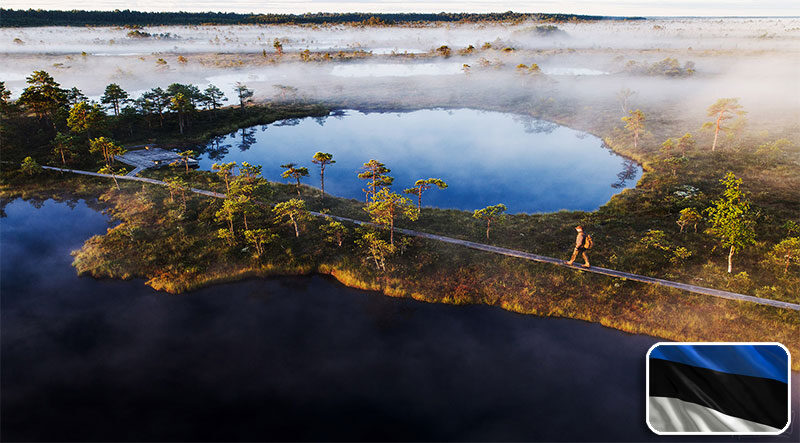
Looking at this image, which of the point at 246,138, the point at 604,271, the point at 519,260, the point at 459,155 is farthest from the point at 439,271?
the point at 246,138

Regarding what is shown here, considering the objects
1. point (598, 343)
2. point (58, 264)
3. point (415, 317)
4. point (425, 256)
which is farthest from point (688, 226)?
point (58, 264)

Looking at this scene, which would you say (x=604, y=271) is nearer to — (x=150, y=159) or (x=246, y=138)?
(x=150, y=159)

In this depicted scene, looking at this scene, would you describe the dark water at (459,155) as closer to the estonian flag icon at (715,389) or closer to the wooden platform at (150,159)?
the wooden platform at (150,159)

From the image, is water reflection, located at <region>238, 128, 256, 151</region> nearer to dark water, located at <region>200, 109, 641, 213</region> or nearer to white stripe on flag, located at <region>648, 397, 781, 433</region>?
dark water, located at <region>200, 109, 641, 213</region>

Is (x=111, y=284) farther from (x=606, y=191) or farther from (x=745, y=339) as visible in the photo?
(x=606, y=191)

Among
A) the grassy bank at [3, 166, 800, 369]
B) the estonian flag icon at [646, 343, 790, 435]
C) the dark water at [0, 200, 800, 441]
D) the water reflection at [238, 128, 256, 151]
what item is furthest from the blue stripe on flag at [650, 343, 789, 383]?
the water reflection at [238, 128, 256, 151]

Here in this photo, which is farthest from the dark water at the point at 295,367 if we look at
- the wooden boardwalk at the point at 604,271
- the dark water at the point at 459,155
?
the dark water at the point at 459,155
